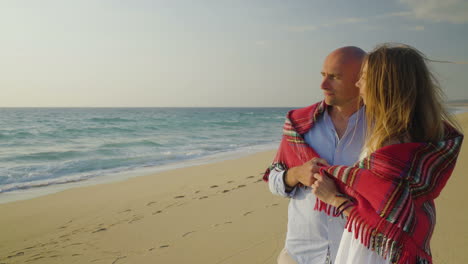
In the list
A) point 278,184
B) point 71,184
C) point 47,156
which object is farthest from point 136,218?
point 47,156

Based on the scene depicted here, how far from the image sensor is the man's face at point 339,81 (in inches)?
66.5

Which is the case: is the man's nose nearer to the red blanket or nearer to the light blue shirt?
the light blue shirt

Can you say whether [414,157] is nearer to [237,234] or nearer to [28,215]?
[237,234]

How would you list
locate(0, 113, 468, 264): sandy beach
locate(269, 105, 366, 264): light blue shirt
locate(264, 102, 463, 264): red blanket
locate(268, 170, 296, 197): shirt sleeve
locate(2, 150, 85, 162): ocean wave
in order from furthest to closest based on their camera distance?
locate(2, 150, 85, 162): ocean wave → locate(0, 113, 468, 264): sandy beach → locate(268, 170, 296, 197): shirt sleeve → locate(269, 105, 366, 264): light blue shirt → locate(264, 102, 463, 264): red blanket

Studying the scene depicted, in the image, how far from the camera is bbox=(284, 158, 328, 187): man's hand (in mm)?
1521

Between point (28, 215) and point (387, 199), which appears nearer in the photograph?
point (387, 199)

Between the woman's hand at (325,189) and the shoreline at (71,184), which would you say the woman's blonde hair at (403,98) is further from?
the shoreline at (71,184)

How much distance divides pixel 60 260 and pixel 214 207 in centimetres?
245

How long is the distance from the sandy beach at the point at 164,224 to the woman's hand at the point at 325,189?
99.4 inches

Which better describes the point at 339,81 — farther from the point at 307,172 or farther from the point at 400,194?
the point at 400,194

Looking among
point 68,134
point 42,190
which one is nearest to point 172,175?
point 42,190

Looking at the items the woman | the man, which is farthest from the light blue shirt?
the woman

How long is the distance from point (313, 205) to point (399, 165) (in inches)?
22.0

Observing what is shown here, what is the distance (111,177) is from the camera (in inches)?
346
